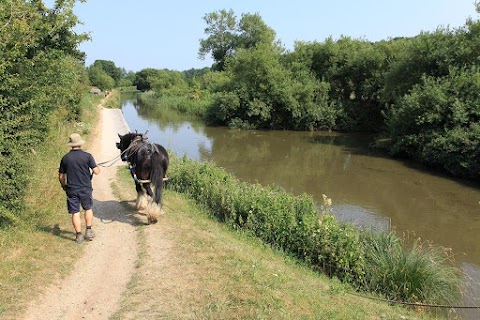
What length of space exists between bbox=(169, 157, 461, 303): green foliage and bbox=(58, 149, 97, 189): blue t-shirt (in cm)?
357

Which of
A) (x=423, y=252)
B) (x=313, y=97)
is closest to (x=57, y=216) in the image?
(x=423, y=252)

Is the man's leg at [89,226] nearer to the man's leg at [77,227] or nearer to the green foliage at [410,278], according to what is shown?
the man's leg at [77,227]

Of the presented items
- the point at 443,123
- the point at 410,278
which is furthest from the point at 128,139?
the point at 443,123

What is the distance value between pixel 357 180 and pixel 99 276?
14678 millimetres

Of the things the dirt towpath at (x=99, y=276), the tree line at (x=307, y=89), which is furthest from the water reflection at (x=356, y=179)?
the dirt towpath at (x=99, y=276)

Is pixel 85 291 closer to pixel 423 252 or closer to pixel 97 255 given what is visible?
pixel 97 255

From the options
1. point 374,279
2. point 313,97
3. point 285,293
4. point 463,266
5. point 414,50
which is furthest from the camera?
point 313,97

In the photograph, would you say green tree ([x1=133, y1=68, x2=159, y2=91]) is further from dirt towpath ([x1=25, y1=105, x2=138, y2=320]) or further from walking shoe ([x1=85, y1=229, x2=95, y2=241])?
walking shoe ([x1=85, y1=229, x2=95, y2=241])

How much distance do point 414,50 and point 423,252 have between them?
819 inches

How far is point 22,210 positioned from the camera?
7.23 meters

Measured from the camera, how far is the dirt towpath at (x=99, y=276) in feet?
16.4

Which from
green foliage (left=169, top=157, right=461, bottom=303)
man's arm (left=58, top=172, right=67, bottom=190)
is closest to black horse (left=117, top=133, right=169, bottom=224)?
man's arm (left=58, top=172, right=67, bottom=190)

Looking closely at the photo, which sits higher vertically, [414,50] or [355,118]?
[414,50]

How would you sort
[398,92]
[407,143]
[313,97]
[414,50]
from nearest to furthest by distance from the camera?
[407,143] → [414,50] → [398,92] → [313,97]
